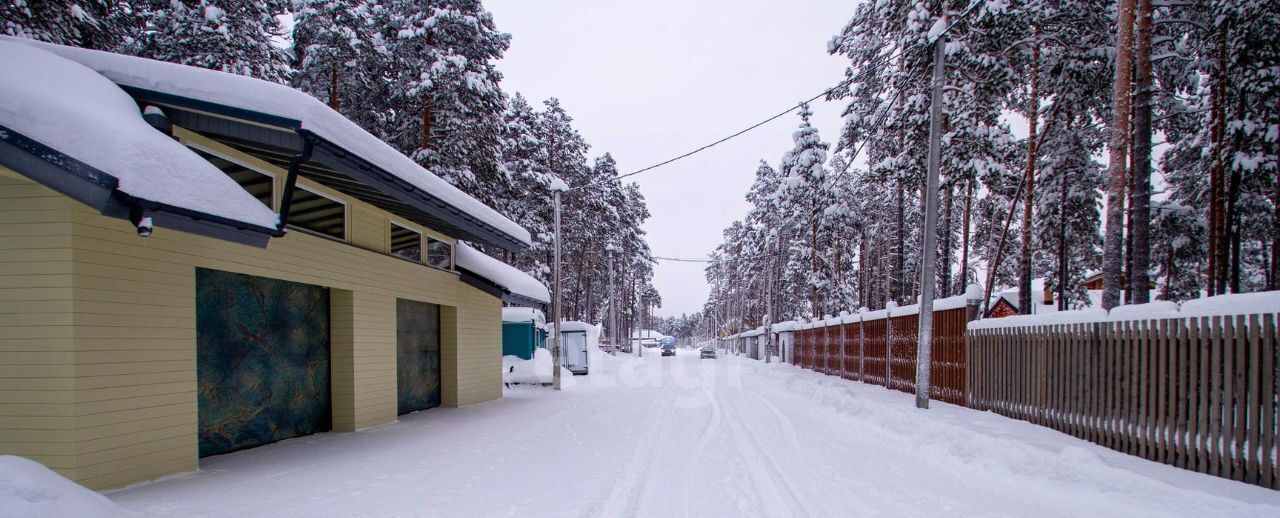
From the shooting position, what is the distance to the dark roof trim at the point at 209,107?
6.12 metres

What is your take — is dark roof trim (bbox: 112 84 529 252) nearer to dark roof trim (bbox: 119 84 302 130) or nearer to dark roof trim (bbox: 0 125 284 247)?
dark roof trim (bbox: 119 84 302 130)

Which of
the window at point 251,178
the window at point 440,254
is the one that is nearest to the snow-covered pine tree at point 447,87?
the window at point 440,254

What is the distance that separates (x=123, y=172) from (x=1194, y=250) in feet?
88.2

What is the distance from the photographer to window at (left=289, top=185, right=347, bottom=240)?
8844mm

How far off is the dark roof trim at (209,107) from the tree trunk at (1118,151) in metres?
11.5

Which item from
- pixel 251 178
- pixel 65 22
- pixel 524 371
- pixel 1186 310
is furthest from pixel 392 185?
pixel 524 371

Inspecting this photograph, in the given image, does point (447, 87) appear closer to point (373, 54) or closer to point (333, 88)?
point (373, 54)

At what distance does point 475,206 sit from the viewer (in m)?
11.7

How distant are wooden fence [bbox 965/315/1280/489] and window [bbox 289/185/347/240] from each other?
34.2ft

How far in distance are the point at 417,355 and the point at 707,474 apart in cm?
828

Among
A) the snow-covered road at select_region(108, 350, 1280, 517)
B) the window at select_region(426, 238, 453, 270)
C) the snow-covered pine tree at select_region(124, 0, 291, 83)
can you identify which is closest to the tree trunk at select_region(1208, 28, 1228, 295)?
the snow-covered road at select_region(108, 350, 1280, 517)

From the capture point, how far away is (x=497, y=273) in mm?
15227

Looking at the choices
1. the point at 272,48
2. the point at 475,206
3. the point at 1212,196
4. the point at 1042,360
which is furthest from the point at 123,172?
the point at 1212,196

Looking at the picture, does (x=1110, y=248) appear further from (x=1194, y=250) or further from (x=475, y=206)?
(x=1194, y=250)
